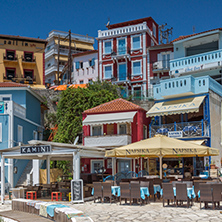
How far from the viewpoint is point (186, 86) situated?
87.1ft

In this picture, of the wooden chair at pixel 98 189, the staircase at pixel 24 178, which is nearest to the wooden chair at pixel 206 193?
the wooden chair at pixel 98 189

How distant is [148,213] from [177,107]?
14.5 metres

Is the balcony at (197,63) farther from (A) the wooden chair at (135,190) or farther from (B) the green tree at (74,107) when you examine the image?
(A) the wooden chair at (135,190)

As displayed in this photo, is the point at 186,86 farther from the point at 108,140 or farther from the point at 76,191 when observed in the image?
the point at 76,191

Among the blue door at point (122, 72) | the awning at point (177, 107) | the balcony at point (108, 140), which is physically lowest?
the balcony at point (108, 140)

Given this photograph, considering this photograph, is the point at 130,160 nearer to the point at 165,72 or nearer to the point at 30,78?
the point at 165,72

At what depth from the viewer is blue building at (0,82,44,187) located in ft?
87.4

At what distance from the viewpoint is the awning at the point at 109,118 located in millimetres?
27680

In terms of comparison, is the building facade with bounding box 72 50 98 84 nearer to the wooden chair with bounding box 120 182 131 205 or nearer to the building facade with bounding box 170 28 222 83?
the building facade with bounding box 170 28 222 83

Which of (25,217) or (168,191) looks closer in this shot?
(25,217)

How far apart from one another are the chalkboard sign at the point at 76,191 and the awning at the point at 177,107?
37.1ft

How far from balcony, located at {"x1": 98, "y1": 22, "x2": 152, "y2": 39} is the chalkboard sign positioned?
2734cm

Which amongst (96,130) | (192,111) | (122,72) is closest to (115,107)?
(96,130)

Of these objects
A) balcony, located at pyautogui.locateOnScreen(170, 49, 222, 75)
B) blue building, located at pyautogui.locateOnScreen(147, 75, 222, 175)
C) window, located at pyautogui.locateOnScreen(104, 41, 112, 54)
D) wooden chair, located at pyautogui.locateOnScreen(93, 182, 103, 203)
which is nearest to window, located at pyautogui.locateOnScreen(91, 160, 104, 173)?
blue building, located at pyautogui.locateOnScreen(147, 75, 222, 175)
